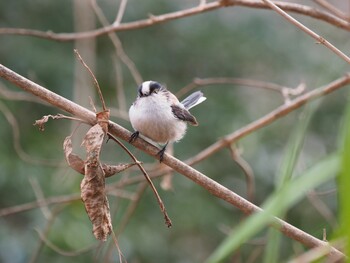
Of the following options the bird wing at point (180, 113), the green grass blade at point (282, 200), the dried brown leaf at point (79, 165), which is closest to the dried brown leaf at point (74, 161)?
the dried brown leaf at point (79, 165)

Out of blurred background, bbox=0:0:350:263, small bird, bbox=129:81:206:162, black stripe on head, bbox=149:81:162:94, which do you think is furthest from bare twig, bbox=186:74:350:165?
blurred background, bbox=0:0:350:263

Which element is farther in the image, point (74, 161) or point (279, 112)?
point (279, 112)

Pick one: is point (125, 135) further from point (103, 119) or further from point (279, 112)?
point (279, 112)

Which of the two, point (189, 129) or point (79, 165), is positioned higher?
point (189, 129)

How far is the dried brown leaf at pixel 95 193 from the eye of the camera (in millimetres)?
1389

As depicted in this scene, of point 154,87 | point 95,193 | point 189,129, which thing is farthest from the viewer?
point 189,129

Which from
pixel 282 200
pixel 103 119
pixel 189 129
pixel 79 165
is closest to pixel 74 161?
pixel 79 165

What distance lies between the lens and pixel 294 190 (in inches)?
26.7

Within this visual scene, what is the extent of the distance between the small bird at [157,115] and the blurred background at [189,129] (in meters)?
1.06

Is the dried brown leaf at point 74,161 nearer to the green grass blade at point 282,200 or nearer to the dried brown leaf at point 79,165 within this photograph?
the dried brown leaf at point 79,165

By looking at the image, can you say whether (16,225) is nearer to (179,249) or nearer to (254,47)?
(179,249)

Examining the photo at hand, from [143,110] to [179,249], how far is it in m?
2.16

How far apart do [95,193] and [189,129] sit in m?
3.06

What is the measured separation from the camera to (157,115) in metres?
2.44
